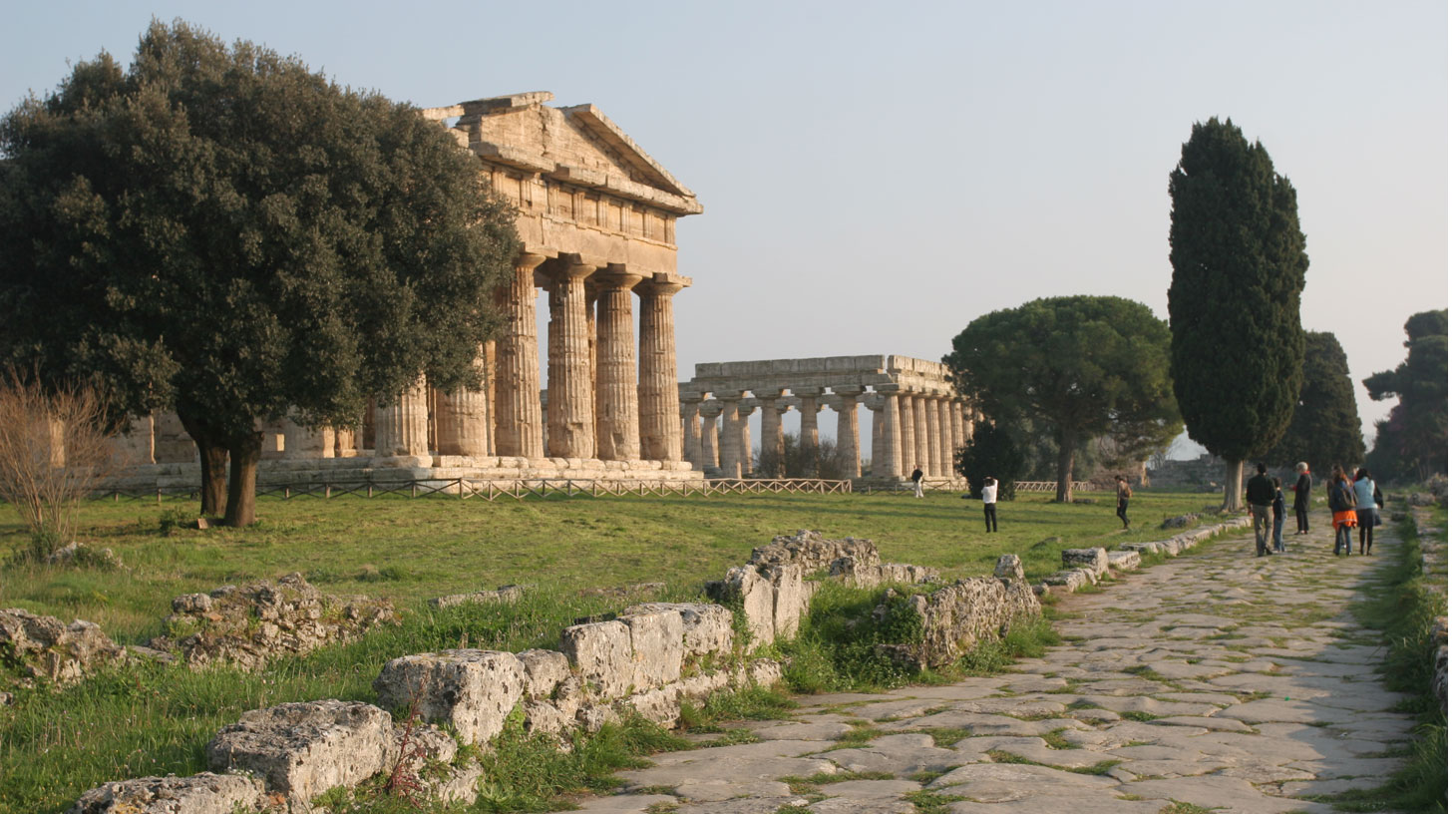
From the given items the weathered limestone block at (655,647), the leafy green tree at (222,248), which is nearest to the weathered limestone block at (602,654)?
the weathered limestone block at (655,647)

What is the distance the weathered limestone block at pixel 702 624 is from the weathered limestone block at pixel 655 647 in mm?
99

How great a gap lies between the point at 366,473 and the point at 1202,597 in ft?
68.3

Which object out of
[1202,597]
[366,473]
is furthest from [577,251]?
[1202,597]

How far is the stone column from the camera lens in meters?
68.6

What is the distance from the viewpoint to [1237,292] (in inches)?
1447

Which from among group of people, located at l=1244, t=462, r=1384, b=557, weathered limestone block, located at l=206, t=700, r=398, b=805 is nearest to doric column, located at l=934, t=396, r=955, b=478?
group of people, located at l=1244, t=462, r=1384, b=557

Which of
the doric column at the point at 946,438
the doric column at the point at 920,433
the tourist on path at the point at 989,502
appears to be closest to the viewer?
the tourist on path at the point at 989,502

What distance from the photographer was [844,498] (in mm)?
38156

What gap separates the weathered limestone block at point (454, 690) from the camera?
20.4 ft

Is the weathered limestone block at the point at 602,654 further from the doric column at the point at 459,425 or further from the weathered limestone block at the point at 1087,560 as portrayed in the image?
the doric column at the point at 459,425

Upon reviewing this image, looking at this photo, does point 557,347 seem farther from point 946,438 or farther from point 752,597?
point 946,438

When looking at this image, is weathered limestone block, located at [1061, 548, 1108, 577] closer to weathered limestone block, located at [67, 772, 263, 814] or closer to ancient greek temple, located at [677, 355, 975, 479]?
weathered limestone block, located at [67, 772, 263, 814]

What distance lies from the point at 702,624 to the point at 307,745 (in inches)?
141

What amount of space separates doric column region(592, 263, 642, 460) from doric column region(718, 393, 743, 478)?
84.6 feet
